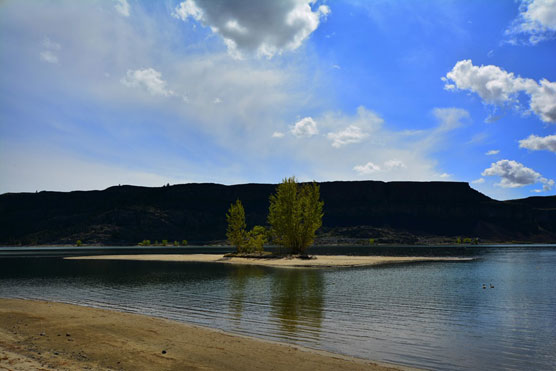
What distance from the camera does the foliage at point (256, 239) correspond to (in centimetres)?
8731

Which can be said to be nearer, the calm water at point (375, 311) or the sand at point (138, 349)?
the sand at point (138, 349)

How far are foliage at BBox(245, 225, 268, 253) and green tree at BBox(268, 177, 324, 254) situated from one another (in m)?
4.57

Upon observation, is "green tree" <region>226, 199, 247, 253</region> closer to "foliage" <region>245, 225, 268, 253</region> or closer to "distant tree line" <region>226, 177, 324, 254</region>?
"foliage" <region>245, 225, 268, 253</region>

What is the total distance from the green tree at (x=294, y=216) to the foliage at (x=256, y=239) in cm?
457

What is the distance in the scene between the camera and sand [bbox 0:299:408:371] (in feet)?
43.7

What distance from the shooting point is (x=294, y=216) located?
273 ft

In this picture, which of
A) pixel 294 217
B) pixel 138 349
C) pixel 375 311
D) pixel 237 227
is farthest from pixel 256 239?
pixel 138 349

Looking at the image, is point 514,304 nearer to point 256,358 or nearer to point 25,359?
point 256,358

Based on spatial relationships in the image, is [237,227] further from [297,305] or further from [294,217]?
[297,305]

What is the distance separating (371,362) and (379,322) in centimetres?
776

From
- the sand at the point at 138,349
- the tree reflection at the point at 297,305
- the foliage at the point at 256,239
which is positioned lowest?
the tree reflection at the point at 297,305

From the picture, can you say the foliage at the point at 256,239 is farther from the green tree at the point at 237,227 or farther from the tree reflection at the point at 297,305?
the tree reflection at the point at 297,305

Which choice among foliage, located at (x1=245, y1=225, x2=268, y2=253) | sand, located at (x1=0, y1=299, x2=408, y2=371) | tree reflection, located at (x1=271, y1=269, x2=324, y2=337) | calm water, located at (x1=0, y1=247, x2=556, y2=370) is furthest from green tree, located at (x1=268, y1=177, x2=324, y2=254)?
sand, located at (x1=0, y1=299, x2=408, y2=371)

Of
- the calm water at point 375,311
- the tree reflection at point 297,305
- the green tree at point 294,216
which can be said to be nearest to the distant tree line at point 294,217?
the green tree at point 294,216
